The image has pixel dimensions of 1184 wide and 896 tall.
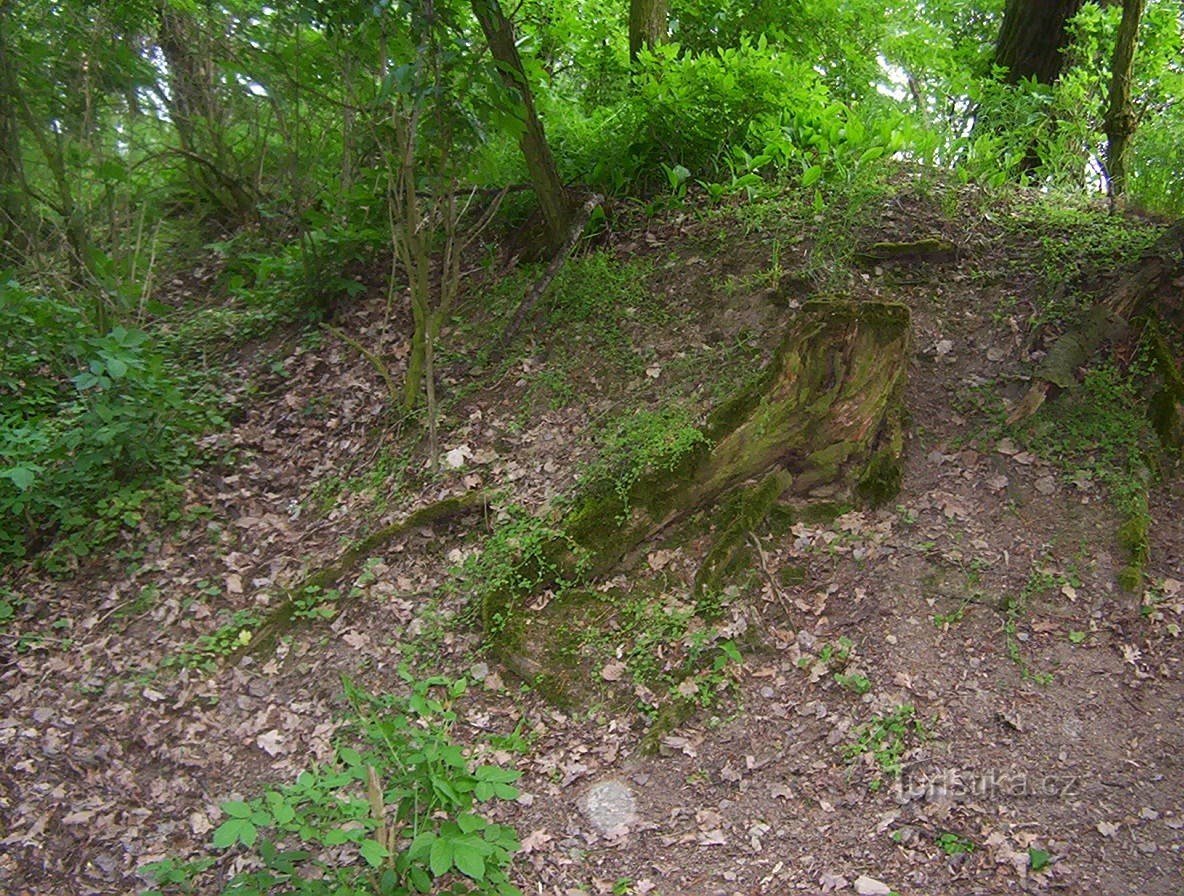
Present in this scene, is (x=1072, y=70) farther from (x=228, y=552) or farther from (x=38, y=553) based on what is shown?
(x=38, y=553)

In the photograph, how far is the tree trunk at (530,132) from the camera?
5.27m

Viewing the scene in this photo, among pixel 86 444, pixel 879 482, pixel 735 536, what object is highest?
pixel 879 482

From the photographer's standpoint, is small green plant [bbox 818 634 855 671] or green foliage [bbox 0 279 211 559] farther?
green foliage [bbox 0 279 211 559]

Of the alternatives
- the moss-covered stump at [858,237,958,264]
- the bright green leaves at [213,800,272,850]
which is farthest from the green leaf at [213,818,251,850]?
the moss-covered stump at [858,237,958,264]

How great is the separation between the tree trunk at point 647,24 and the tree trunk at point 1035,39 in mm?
2822

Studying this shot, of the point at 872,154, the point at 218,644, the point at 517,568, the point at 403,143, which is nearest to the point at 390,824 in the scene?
the point at 517,568

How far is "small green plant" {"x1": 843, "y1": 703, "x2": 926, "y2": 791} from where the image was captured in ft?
11.6

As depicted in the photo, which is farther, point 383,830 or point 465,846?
point 383,830

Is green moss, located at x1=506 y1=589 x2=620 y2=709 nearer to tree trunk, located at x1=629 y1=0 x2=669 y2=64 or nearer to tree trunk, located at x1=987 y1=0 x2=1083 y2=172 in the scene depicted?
tree trunk, located at x1=629 y1=0 x2=669 y2=64

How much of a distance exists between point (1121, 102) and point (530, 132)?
3.98 metres

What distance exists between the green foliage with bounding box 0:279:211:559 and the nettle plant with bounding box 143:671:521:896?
2418 mm

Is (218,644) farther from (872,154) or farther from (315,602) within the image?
(872,154)

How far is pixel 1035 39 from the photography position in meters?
7.21

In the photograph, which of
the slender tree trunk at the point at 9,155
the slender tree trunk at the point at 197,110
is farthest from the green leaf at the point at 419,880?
the slender tree trunk at the point at 197,110
